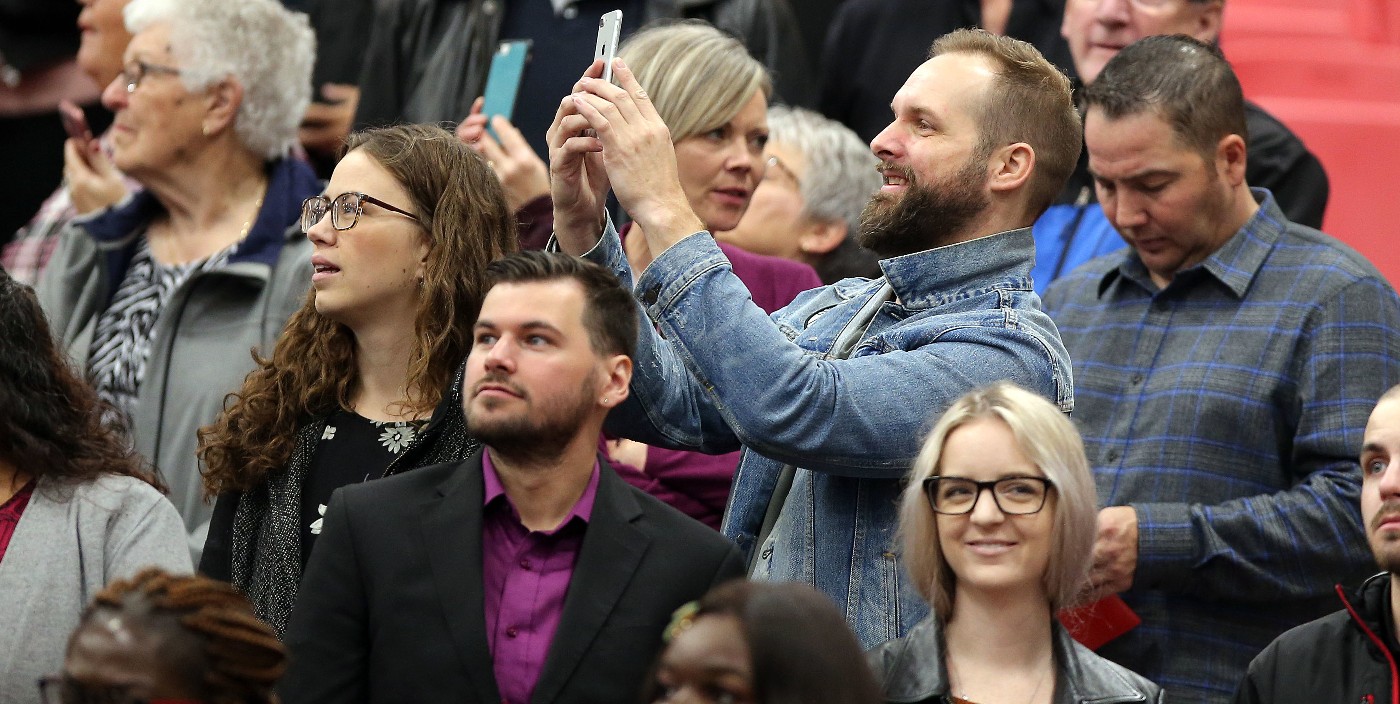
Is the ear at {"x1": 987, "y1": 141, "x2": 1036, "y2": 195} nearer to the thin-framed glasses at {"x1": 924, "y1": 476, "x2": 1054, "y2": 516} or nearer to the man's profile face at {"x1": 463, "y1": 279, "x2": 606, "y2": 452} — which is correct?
the thin-framed glasses at {"x1": 924, "y1": 476, "x2": 1054, "y2": 516}

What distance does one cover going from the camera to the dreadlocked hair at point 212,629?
2846 millimetres

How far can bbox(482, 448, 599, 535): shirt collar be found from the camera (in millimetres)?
3371

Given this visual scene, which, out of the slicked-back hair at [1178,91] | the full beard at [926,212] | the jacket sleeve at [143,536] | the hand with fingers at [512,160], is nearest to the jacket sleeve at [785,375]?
the full beard at [926,212]

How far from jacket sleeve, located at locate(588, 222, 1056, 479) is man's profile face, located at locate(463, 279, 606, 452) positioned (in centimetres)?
19

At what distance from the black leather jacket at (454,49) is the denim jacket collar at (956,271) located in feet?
8.36

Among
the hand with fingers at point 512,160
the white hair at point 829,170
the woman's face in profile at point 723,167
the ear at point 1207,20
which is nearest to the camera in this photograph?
the woman's face in profile at point 723,167

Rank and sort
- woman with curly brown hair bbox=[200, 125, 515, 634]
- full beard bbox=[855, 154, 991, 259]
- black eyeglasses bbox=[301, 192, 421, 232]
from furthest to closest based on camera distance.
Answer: black eyeglasses bbox=[301, 192, 421, 232]
woman with curly brown hair bbox=[200, 125, 515, 634]
full beard bbox=[855, 154, 991, 259]

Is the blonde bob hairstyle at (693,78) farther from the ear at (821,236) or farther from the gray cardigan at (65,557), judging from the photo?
the gray cardigan at (65,557)

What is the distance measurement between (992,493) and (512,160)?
216cm

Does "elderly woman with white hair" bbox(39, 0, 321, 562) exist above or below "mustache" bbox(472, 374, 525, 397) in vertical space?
below

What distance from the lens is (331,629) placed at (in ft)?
10.7

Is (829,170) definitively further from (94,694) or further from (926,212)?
(94,694)

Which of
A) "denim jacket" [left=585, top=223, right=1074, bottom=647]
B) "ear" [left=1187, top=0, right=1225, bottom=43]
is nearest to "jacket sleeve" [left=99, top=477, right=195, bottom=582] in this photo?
"denim jacket" [left=585, top=223, right=1074, bottom=647]

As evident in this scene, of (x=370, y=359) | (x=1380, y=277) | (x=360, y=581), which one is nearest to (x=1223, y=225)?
(x=1380, y=277)
